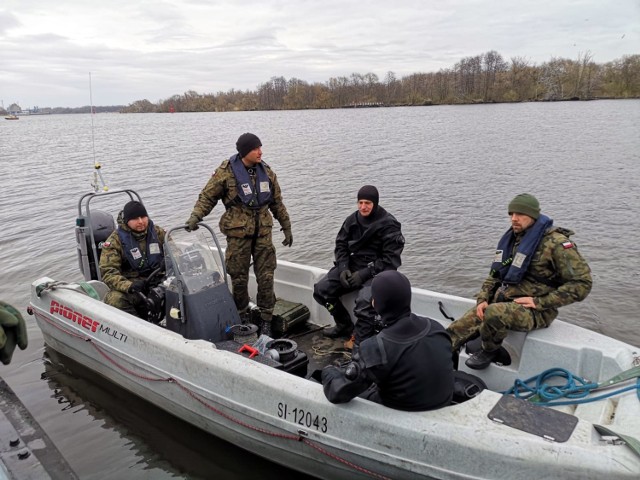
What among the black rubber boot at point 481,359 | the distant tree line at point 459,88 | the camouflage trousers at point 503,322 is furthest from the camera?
the distant tree line at point 459,88

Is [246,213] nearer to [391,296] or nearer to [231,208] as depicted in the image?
[231,208]

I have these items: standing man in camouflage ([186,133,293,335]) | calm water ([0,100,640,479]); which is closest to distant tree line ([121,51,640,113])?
calm water ([0,100,640,479])

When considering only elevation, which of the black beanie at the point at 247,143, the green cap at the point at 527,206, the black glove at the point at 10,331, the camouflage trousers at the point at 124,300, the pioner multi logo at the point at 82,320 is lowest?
the pioner multi logo at the point at 82,320

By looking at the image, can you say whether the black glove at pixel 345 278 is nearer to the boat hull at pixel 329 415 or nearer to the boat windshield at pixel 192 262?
the boat hull at pixel 329 415

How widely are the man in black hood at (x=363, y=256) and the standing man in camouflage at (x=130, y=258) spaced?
66.0 inches

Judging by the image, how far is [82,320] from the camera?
4.85 metres

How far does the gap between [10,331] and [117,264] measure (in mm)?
2650

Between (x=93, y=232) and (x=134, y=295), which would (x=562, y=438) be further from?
(x=93, y=232)

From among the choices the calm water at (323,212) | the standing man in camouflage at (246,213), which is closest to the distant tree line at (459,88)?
the calm water at (323,212)

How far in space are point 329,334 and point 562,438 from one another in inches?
105

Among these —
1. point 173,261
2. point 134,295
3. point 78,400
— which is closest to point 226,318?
point 173,261

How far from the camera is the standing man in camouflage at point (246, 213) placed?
189 inches

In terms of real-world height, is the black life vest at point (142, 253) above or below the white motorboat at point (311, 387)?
above

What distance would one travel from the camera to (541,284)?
3717 millimetres
